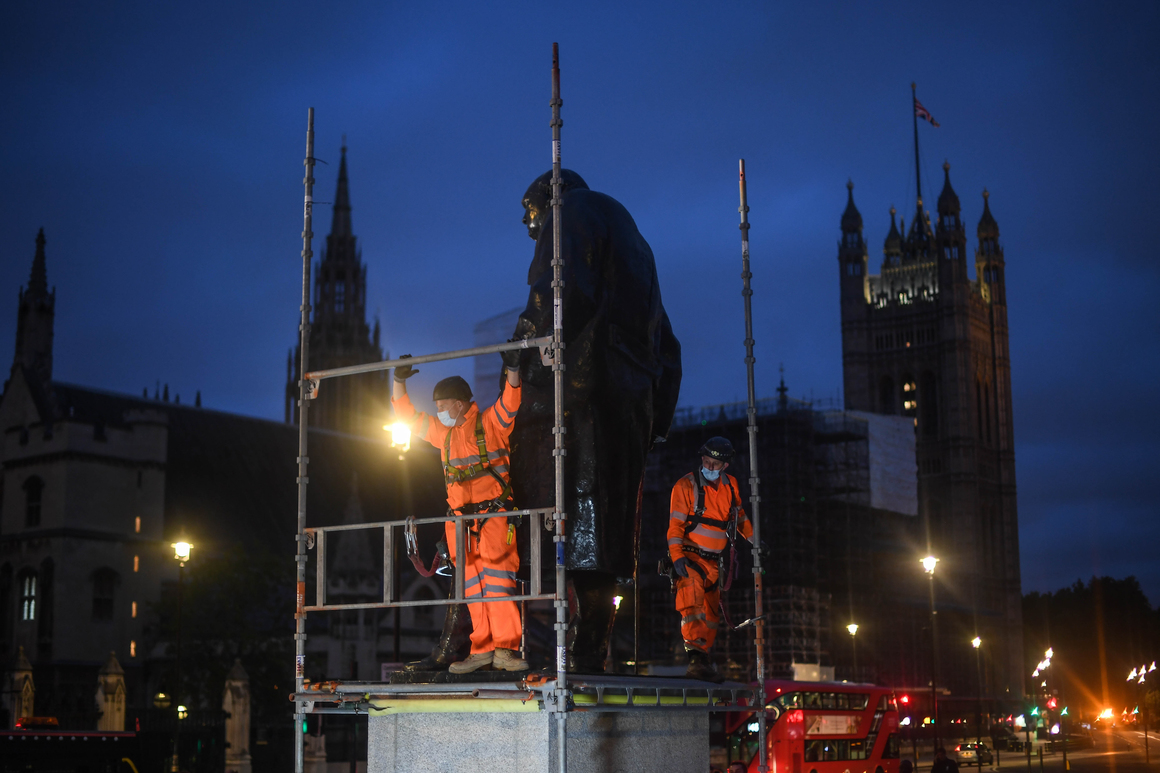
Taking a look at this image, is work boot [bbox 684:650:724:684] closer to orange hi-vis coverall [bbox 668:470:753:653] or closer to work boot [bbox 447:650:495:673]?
orange hi-vis coverall [bbox 668:470:753:653]

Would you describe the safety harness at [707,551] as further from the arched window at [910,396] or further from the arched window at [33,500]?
the arched window at [910,396]

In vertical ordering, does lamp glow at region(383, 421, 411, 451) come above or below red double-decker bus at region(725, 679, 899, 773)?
above

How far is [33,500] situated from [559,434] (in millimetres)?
54158

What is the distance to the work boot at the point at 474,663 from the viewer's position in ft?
23.2

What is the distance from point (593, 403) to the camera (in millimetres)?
7785

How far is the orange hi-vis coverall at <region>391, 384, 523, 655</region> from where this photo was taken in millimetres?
7230

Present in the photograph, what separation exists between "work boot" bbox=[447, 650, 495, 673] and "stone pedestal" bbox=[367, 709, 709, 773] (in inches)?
9.7

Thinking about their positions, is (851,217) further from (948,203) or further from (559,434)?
(559,434)

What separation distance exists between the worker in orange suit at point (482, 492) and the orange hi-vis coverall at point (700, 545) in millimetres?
1492

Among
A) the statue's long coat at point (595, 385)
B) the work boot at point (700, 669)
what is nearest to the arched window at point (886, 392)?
the work boot at point (700, 669)

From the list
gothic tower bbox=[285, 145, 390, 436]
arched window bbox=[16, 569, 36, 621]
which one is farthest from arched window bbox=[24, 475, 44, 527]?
gothic tower bbox=[285, 145, 390, 436]

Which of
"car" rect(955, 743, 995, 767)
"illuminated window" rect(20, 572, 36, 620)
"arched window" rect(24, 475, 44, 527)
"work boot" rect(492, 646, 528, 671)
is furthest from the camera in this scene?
"arched window" rect(24, 475, 44, 527)

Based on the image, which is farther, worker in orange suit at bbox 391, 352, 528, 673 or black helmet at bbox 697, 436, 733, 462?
black helmet at bbox 697, 436, 733, 462

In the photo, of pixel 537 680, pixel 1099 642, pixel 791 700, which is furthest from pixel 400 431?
pixel 1099 642
